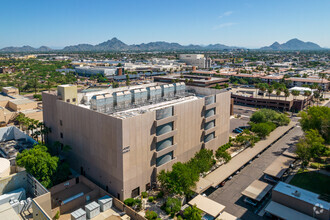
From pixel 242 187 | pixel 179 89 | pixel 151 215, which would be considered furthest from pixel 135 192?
pixel 179 89

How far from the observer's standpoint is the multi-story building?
36.3 m

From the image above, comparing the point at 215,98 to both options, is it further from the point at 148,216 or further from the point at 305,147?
the point at 148,216

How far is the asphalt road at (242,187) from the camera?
123ft

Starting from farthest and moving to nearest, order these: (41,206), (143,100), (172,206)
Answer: (143,100)
(172,206)
(41,206)

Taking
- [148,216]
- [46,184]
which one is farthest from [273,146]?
[46,184]

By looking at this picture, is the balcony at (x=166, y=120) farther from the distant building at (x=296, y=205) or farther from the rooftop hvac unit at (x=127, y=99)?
the distant building at (x=296, y=205)

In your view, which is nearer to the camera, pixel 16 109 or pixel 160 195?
pixel 160 195

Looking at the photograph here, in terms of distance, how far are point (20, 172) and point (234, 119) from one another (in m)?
69.5

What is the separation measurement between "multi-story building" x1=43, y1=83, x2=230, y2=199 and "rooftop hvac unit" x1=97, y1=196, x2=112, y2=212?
5.33 feet

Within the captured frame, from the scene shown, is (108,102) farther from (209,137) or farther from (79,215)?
(209,137)

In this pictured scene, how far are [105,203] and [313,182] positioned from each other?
1481 inches

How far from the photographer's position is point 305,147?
49062 millimetres

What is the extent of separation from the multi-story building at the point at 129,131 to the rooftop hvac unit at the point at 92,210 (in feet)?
12.2

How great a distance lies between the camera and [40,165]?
Result: 38.8 m
